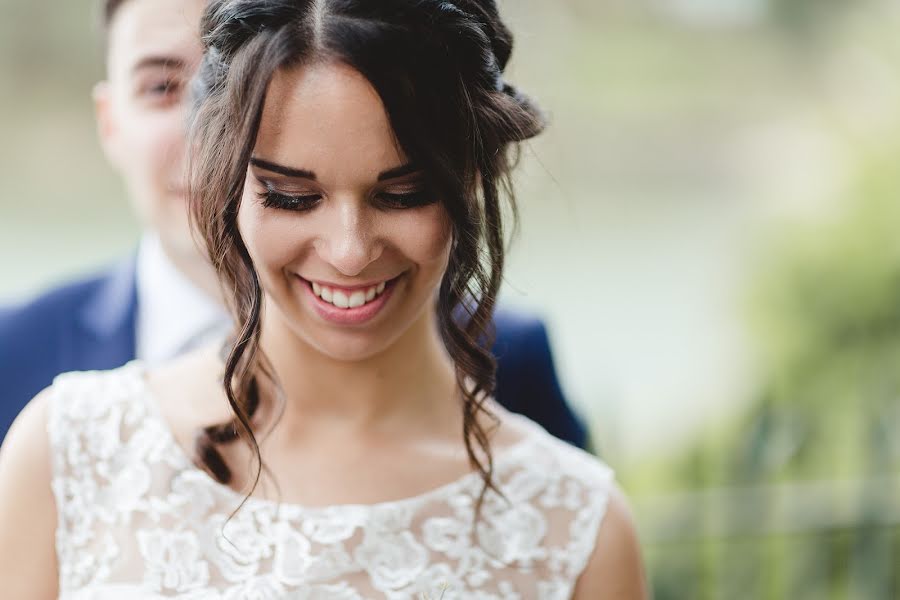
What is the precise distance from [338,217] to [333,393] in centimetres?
48

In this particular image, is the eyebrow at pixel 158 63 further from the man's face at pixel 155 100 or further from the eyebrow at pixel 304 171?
the eyebrow at pixel 304 171

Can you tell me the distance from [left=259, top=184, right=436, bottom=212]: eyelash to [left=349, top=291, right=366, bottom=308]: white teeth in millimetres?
149

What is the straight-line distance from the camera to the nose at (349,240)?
193cm

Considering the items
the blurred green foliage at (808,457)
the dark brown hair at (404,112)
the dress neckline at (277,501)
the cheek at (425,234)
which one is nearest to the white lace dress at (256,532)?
the dress neckline at (277,501)

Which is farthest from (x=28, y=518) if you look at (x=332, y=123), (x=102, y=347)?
(x=102, y=347)

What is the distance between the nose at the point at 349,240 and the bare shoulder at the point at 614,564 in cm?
73

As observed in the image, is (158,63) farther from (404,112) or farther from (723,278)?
(723,278)

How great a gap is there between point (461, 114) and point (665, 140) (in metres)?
11.7

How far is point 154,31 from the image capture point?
9.11 feet

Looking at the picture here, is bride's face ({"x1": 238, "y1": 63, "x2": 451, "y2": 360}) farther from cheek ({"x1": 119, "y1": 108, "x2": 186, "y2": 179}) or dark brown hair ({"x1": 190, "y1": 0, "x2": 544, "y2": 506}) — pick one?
cheek ({"x1": 119, "y1": 108, "x2": 186, "y2": 179})

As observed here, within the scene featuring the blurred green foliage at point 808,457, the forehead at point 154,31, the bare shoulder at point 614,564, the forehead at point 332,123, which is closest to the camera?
the forehead at point 332,123

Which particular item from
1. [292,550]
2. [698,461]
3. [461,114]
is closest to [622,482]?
[698,461]

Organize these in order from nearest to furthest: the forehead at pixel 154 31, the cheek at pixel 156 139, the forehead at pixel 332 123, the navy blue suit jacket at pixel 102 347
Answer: the forehead at pixel 332 123 < the forehead at pixel 154 31 < the cheek at pixel 156 139 < the navy blue suit jacket at pixel 102 347

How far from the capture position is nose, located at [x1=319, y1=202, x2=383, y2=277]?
1927mm
